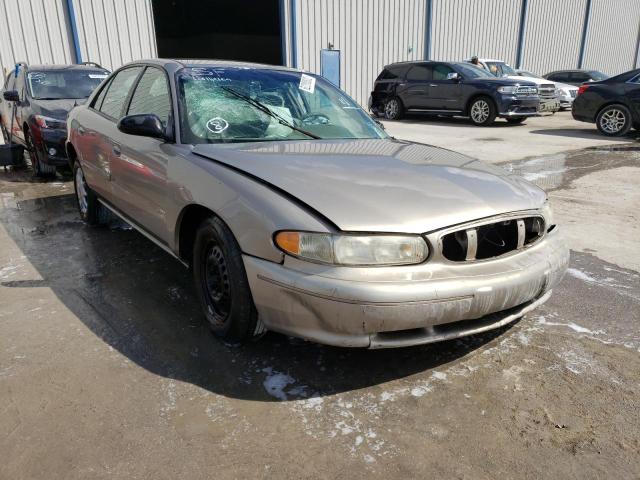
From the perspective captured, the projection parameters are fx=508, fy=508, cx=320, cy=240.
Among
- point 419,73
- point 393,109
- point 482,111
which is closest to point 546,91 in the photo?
point 482,111

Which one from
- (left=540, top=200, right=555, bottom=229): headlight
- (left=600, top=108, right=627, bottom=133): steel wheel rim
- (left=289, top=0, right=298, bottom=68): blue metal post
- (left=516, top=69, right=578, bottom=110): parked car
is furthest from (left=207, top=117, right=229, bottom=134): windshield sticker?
(left=516, top=69, right=578, bottom=110): parked car

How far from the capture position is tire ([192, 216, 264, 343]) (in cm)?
246

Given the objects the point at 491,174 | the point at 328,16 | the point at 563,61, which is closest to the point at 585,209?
the point at 491,174

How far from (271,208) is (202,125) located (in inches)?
42.7

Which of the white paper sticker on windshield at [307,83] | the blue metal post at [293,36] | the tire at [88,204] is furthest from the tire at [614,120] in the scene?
the tire at [88,204]

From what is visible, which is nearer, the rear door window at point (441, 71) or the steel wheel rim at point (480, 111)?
the steel wheel rim at point (480, 111)

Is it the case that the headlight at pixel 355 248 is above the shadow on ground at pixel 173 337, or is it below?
above

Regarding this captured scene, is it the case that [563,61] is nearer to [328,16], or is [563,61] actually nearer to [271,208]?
[328,16]

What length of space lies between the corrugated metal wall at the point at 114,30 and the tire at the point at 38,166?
6327 mm

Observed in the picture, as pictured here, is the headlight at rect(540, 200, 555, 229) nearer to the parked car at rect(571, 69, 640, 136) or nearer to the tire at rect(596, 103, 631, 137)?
the parked car at rect(571, 69, 640, 136)

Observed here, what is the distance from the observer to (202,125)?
3.08 meters

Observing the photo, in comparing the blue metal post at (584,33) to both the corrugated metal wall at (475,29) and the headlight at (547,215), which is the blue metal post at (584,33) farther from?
the headlight at (547,215)

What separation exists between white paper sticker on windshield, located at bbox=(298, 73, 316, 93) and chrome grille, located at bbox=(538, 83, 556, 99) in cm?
1126

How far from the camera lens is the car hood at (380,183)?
7.41ft
